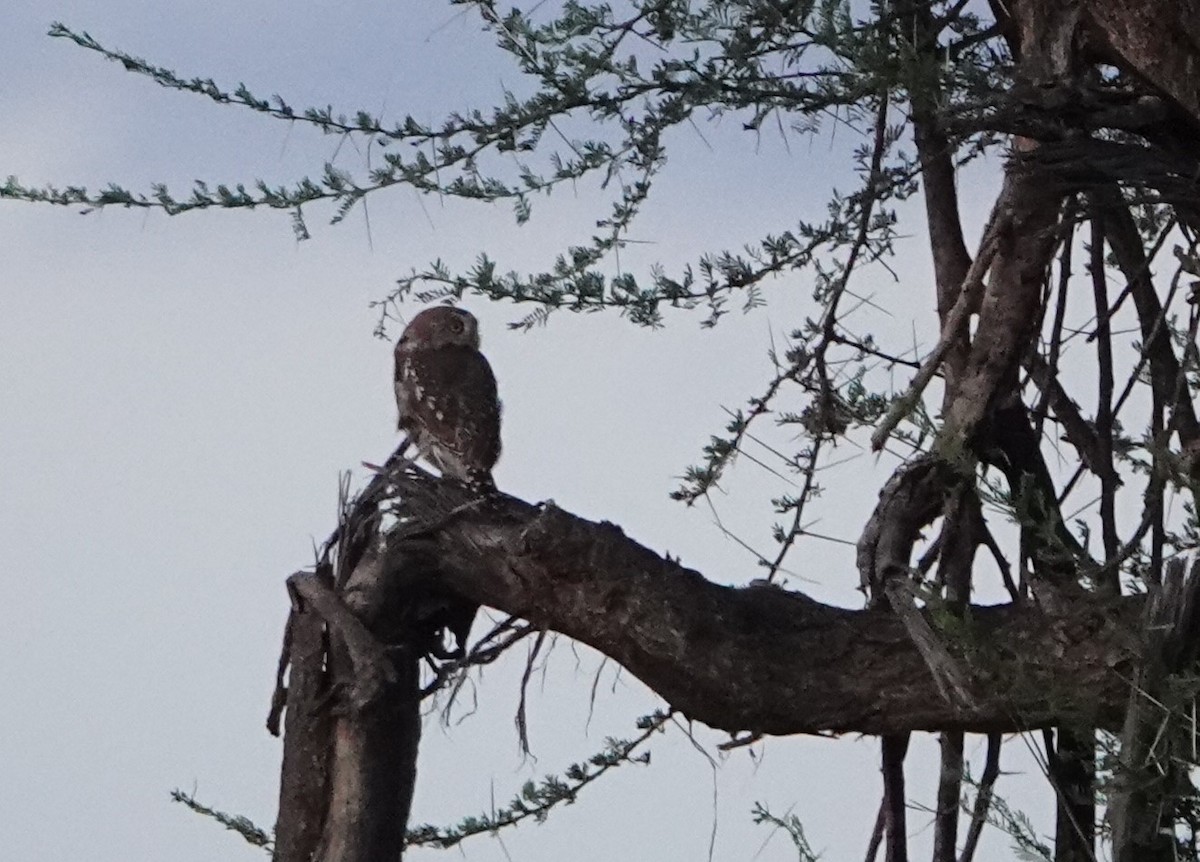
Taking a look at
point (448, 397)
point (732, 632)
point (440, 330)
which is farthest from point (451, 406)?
Result: point (732, 632)

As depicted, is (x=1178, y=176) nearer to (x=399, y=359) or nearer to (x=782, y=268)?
(x=782, y=268)

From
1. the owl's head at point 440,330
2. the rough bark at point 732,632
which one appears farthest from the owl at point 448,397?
the rough bark at point 732,632

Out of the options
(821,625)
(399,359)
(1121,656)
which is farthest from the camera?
(399,359)

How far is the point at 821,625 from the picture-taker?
3.11 meters

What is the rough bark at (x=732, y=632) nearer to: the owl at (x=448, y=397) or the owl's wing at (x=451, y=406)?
the owl at (x=448, y=397)

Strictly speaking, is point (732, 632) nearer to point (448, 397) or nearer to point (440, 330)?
point (448, 397)

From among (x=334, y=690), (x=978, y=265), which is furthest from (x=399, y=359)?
(x=978, y=265)

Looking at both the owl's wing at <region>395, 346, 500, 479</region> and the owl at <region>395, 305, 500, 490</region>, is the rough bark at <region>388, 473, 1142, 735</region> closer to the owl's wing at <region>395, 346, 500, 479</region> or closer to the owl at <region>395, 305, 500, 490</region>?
the owl at <region>395, 305, 500, 490</region>

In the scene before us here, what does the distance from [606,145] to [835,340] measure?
59 centimetres

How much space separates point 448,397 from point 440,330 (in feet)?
1.37

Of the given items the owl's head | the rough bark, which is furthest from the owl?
the rough bark

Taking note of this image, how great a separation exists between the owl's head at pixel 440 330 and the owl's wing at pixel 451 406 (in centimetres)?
3

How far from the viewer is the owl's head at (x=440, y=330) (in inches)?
170

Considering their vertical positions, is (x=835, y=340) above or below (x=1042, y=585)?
above
